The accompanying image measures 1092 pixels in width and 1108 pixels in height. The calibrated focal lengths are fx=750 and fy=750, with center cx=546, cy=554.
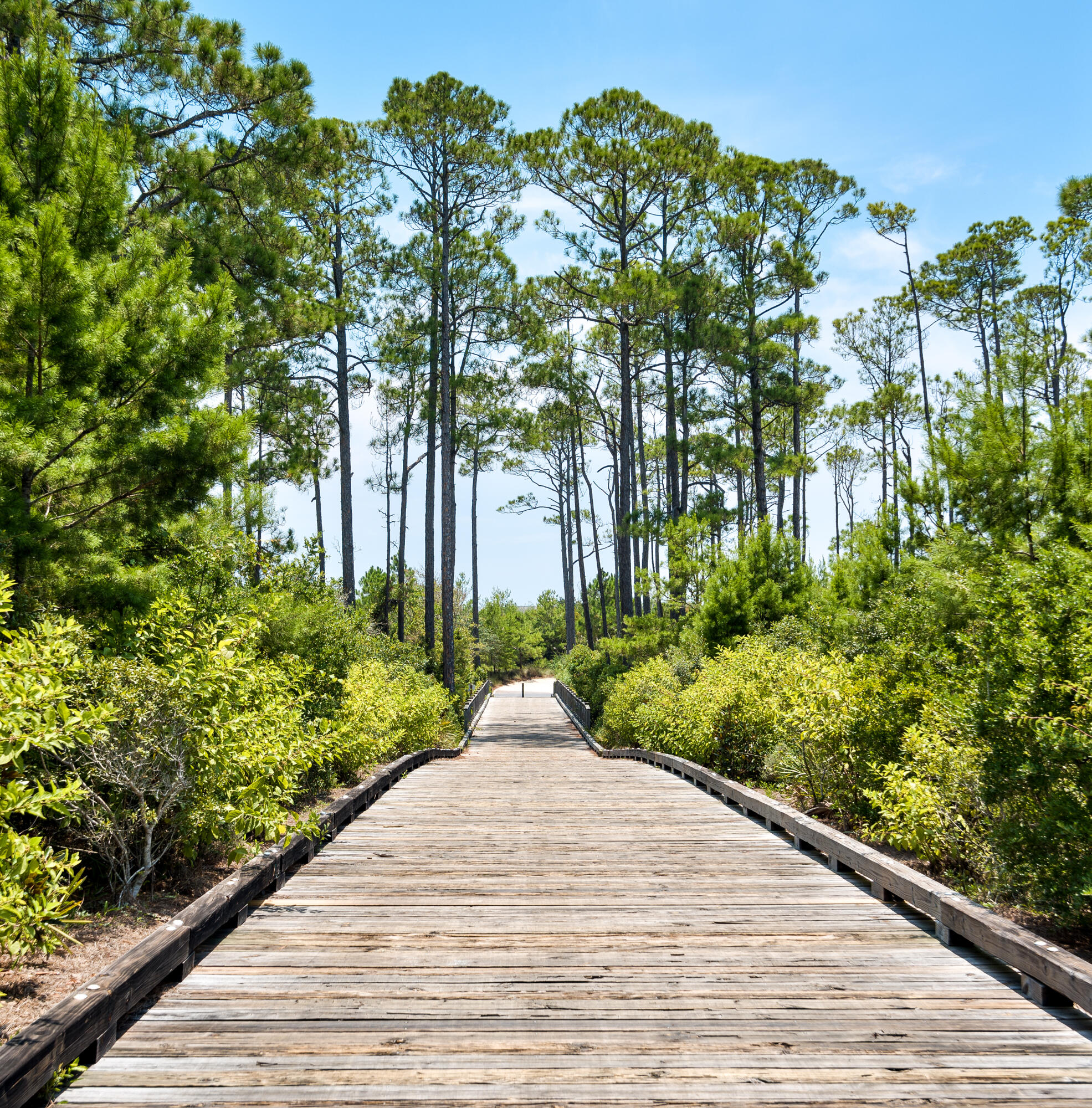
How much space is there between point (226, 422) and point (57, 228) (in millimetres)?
1773

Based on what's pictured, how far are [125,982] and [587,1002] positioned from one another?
1.90m

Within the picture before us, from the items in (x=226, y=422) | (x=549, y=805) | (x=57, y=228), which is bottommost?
(x=549, y=805)

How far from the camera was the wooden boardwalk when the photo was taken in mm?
2678

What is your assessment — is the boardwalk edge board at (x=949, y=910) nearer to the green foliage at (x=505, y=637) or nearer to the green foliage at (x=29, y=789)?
the green foliage at (x=29, y=789)

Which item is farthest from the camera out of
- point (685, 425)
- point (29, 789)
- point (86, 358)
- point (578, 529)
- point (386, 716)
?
point (578, 529)

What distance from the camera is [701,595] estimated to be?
17.9 meters

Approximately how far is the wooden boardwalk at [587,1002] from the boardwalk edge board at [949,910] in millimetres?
105

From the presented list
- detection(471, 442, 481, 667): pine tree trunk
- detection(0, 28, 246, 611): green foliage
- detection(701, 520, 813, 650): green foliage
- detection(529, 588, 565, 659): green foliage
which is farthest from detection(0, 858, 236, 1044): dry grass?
detection(529, 588, 565, 659): green foliage

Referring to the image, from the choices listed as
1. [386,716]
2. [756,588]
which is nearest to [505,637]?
[756,588]

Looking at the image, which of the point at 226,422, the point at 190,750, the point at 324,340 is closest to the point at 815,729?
the point at 190,750

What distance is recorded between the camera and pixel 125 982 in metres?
2.97

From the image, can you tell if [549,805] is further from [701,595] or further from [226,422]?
[701,595]

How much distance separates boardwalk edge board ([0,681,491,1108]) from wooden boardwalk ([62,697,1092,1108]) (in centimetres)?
11

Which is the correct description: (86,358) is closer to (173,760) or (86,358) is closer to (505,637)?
(173,760)
